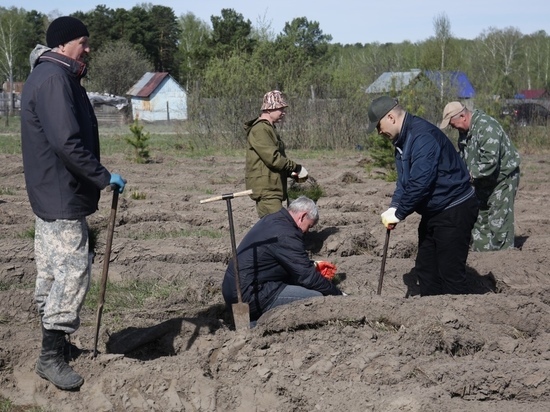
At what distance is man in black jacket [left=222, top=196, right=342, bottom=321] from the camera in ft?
18.4

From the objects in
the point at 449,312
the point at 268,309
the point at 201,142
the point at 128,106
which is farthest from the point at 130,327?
the point at 128,106

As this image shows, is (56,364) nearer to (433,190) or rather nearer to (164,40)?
(433,190)

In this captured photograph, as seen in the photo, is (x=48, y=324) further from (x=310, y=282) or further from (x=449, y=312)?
(x=449, y=312)

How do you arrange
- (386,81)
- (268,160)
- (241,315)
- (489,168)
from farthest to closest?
(386,81) → (489,168) → (268,160) → (241,315)

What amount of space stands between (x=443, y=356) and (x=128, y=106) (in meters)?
37.4

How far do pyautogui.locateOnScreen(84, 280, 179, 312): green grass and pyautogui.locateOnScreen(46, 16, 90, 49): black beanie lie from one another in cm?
276

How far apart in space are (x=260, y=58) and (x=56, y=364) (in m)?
21.4

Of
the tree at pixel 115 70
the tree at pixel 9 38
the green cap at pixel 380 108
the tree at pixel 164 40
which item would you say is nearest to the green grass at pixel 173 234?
the green cap at pixel 380 108

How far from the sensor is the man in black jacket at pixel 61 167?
14.2 ft

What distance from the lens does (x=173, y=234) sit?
9641mm

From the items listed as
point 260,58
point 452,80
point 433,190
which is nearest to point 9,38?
point 260,58

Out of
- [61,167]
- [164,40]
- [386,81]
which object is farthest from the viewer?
[164,40]

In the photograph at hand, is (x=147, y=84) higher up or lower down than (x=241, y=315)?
higher up

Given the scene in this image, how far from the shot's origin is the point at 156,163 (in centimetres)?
1902
